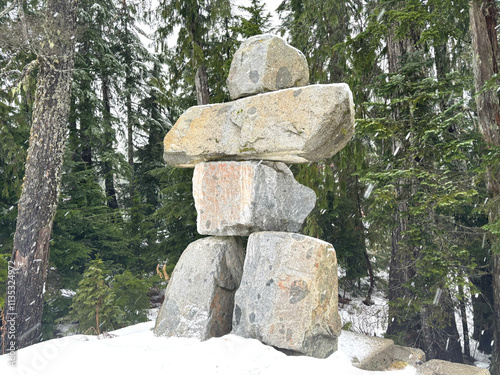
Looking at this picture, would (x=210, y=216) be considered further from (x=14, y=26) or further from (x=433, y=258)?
(x=14, y=26)

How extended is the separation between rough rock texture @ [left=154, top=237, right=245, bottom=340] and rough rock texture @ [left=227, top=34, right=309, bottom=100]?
6.61ft

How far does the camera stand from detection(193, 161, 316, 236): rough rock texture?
431cm

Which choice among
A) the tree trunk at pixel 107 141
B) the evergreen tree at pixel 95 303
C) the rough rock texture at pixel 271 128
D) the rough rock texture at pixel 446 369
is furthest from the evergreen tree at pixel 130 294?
the tree trunk at pixel 107 141

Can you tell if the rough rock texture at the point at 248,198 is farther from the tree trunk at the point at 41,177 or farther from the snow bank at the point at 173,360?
the tree trunk at the point at 41,177

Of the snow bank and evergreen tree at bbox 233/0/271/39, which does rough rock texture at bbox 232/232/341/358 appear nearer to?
the snow bank

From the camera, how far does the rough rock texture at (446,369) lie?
375 cm

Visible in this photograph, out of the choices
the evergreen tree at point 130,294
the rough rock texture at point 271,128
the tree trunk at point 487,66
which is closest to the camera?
the rough rock texture at point 271,128

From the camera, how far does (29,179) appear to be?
5.94 meters

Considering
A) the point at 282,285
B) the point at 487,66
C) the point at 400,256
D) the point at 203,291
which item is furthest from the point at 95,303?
the point at 487,66

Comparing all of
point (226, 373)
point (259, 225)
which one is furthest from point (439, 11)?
point (226, 373)

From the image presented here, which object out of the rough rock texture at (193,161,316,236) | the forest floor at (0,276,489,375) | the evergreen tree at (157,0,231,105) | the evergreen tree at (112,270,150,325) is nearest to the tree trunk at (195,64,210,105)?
the evergreen tree at (157,0,231,105)

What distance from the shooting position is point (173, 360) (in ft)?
11.7

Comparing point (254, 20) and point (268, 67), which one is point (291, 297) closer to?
point (268, 67)

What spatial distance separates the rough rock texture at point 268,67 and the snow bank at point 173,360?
117 inches
